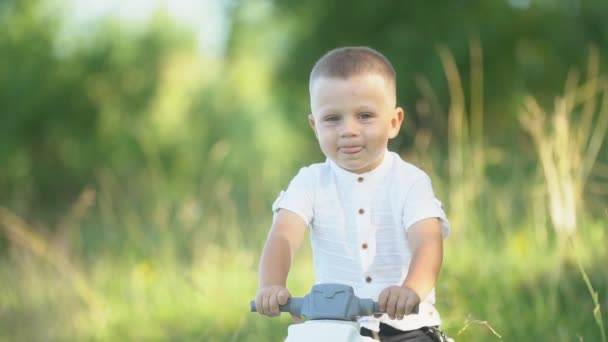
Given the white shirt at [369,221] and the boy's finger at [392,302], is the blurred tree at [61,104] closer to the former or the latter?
the white shirt at [369,221]

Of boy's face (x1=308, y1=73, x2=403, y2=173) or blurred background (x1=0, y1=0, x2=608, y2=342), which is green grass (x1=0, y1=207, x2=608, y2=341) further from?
boy's face (x1=308, y1=73, x2=403, y2=173)

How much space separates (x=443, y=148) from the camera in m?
8.58

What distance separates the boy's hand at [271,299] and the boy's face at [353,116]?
0.42 metres

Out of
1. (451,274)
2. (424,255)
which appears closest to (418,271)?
(424,255)

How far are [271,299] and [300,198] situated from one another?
0.41m

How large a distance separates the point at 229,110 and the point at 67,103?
3343 millimetres

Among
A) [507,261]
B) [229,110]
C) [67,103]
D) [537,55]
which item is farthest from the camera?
[229,110]

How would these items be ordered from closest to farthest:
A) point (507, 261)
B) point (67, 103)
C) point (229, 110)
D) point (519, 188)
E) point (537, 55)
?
1. point (507, 261)
2. point (519, 188)
3. point (537, 55)
4. point (67, 103)
5. point (229, 110)

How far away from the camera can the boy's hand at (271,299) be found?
1.99 meters

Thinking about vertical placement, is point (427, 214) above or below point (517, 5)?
below

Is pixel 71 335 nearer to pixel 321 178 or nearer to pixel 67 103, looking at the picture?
pixel 321 178

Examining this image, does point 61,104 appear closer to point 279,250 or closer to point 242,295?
point 242,295

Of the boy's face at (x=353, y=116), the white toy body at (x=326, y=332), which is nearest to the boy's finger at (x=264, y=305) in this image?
the white toy body at (x=326, y=332)

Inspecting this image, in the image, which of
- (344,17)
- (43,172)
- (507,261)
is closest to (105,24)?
(43,172)
